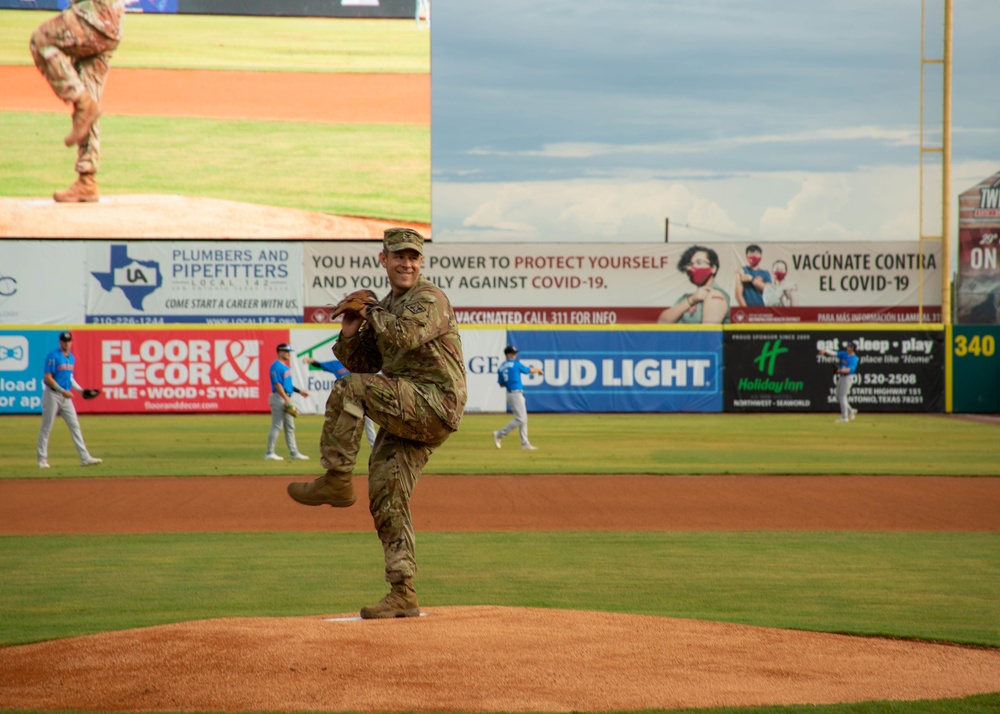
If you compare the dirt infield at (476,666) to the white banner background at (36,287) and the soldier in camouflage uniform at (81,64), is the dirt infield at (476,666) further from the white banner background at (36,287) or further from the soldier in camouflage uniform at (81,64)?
the white banner background at (36,287)

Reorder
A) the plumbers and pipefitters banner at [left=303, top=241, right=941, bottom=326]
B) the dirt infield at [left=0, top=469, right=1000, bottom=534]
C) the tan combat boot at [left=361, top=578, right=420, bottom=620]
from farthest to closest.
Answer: the plumbers and pipefitters banner at [left=303, top=241, right=941, bottom=326] < the dirt infield at [left=0, top=469, right=1000, bottom=534] < the tan combat boot at [left=361, top=578, right=420, bottom=620]

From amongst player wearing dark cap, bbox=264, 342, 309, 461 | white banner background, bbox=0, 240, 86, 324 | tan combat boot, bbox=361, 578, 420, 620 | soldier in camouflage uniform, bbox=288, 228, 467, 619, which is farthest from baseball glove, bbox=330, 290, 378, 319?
white banner background, bbox=0, 240, 86, 324

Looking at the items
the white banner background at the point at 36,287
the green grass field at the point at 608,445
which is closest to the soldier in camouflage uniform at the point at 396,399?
the green grass field at the point at 608,445

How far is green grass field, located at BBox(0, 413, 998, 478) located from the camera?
18.6m

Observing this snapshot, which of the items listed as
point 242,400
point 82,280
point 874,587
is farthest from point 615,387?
point 874,587

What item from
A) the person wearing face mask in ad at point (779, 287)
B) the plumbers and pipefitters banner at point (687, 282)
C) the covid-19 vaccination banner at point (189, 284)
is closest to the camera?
the covid-19 vaccination banner at point (189, 284)

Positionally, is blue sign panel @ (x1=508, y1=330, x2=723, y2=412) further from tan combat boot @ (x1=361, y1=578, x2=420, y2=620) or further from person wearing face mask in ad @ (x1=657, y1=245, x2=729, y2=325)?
tan combat boot @ (x1=361, y1=578, x2=420, y2=620)

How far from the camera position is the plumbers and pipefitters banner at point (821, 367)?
33031 millimetres

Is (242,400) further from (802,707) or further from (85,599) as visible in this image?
Result: (802,707)

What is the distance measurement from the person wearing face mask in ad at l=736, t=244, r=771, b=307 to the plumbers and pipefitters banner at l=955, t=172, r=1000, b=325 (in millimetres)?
6223

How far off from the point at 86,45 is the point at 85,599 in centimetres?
2872

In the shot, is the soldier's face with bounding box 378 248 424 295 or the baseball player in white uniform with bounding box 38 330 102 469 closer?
the soldier's face with bounding box 378 248 424 295

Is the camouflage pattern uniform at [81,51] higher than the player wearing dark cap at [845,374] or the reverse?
higher

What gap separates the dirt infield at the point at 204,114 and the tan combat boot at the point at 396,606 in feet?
90.0
